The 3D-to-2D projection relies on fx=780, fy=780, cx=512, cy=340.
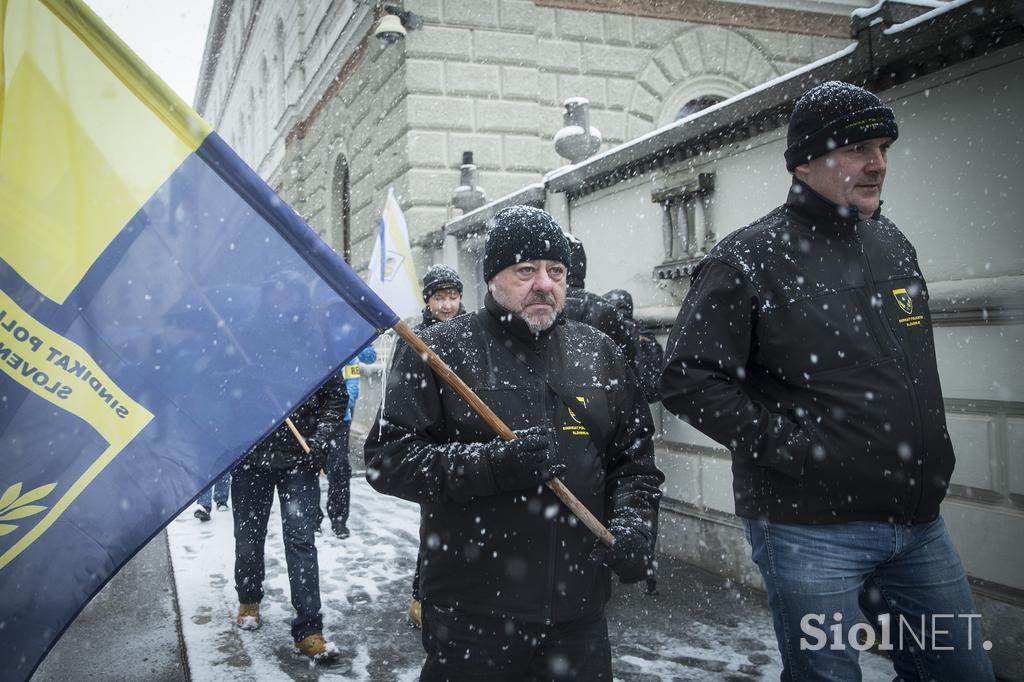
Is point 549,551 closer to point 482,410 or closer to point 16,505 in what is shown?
point 482,410

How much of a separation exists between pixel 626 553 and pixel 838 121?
1.32 meters

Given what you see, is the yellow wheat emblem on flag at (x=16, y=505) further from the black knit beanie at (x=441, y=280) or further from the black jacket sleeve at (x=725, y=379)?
the black knit beanie at (x=441, y=280)

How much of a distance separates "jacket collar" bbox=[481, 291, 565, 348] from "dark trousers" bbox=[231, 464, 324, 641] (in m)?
2.25

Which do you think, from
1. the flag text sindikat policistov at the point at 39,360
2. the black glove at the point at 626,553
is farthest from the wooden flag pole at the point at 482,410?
the flag text sindikat policistov at the point at 39,360

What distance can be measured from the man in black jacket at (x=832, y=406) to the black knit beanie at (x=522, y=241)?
1.41 ft

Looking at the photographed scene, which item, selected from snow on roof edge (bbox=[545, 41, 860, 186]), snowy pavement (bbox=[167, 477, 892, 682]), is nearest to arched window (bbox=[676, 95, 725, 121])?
snow on roof edge (bbox=[545, 41, 860, 186])

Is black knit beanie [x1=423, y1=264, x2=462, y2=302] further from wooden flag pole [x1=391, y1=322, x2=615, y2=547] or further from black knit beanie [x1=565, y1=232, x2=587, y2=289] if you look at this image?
wooden flag pole [x1=391, y1=322, x2=615, y2=547]

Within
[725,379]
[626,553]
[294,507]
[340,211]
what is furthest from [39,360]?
[340,211]

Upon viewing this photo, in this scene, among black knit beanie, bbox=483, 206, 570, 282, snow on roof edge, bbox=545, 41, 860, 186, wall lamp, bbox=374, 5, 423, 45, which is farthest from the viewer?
wall lamp, bbox=374, 5, 423, 45

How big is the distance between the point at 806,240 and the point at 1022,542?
2111 millimetres

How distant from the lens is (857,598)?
6.63 ft

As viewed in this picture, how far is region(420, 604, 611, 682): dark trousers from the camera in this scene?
2012 mm

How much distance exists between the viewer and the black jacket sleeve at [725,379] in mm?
2047

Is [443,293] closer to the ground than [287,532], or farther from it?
farther from it
